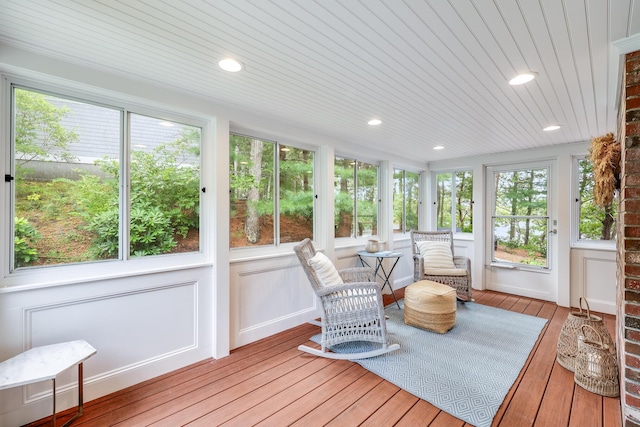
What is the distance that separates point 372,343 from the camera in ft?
9.13

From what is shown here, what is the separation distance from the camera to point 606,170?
2.03m

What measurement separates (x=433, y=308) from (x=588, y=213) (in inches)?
118

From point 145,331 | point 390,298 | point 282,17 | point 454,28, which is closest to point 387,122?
point 454,28

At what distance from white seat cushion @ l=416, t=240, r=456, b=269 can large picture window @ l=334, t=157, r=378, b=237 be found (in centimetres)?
83

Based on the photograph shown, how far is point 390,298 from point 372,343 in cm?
167

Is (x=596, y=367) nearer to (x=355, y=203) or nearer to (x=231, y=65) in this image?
(x=355, y=203)

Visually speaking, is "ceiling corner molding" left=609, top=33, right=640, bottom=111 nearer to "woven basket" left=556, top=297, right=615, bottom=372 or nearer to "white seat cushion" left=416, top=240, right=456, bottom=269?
"woven basket" left=556, top=297, right=615, bottom=372

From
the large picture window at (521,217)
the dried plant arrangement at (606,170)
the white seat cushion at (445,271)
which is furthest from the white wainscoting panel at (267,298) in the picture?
the large picture window at (521,217)

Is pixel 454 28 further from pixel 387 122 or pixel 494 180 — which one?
pixel 494 180

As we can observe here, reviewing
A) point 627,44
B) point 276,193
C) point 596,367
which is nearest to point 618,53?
point 627,44

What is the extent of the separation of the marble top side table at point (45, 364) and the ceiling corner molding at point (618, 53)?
3.61m

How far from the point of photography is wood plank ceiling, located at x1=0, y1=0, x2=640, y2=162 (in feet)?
4.33

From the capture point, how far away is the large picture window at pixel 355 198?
400cm

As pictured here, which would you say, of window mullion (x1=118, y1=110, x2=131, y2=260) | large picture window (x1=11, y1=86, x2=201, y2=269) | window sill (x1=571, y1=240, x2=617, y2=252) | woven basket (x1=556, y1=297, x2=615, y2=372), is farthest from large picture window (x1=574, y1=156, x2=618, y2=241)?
window mullion (x1=118, y1=110, x2=131, y2=260)
